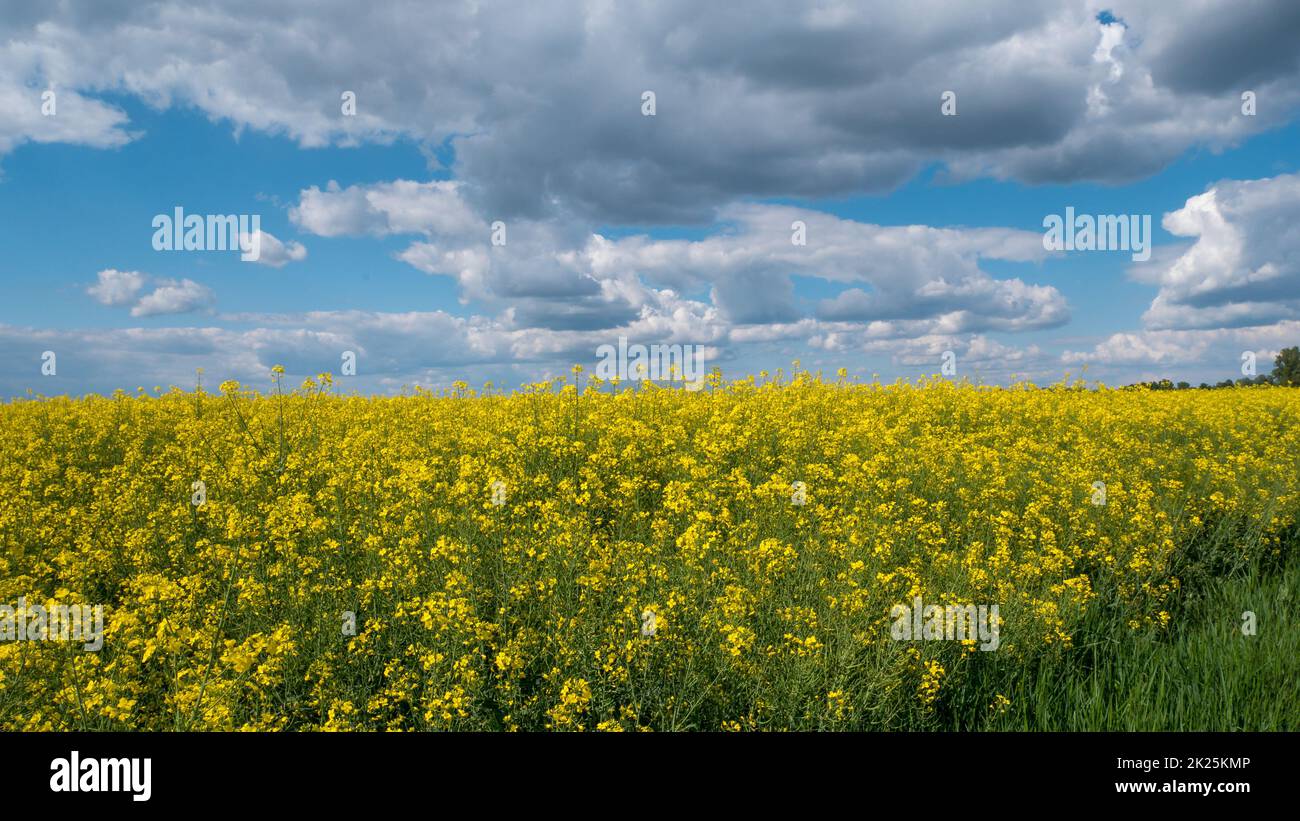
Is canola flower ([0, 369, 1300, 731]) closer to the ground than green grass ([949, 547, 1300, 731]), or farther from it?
farther from it

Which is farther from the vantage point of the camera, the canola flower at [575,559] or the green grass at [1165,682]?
the green grass at [1165,682]

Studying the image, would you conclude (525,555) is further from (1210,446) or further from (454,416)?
(1210,446)

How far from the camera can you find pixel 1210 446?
34.4ft

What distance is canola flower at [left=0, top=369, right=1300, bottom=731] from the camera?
3908 mm

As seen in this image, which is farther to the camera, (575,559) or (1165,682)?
(1165,682)

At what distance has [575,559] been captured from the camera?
15.5 feet

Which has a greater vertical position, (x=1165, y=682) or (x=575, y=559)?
(x=575, y=559)

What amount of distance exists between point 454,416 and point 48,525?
4.83 metres

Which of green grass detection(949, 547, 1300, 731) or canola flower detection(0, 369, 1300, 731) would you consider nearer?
canola flower detection(0, 369, 1300, 731)

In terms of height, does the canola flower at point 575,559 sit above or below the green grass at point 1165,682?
above

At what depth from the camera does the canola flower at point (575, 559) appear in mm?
3908

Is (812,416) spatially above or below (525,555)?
above
